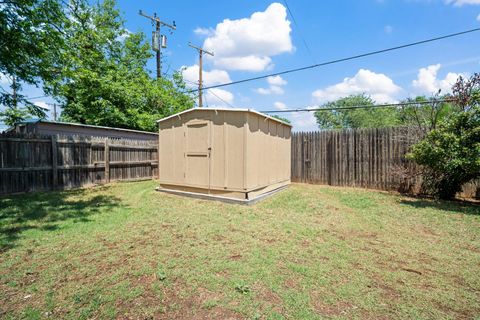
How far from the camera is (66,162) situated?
809 cm

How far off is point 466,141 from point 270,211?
4812 millimetres

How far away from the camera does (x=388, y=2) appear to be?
7.69 metres

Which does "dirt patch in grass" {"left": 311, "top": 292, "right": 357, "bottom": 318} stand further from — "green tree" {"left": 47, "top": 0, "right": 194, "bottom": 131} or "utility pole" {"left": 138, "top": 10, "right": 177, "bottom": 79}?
"utility pole" {"left": 138, "top": 10, "right": 177, "bottom": 79}

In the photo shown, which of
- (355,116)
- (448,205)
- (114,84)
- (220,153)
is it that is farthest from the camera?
(355,116)

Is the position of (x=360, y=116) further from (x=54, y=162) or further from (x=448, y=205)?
(x=54, y=162)

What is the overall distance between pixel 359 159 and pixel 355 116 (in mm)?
20243

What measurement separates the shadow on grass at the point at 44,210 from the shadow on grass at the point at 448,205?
299 inches

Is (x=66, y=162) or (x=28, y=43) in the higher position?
(x=28, y=43)

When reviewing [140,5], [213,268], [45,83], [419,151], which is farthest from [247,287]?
[140,5]

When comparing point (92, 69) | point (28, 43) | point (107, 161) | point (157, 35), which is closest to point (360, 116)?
point (157, 35)

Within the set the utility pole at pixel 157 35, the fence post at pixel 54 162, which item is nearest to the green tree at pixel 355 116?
the utility pole at pixel 157 35

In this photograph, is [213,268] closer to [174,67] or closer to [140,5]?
[140,5]

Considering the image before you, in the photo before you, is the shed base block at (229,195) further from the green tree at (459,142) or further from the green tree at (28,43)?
the green tree at (28,43)

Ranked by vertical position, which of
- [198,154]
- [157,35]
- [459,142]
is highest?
[157,35]
